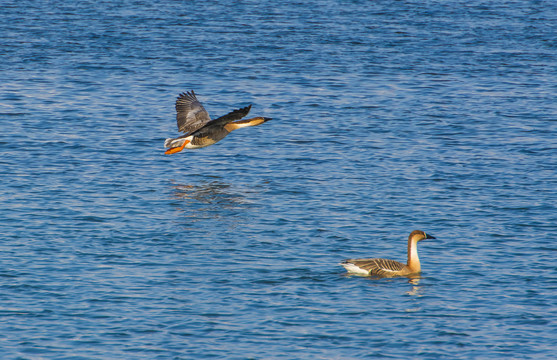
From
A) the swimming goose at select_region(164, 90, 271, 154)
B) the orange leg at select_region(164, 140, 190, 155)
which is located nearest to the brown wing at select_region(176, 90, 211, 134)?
the swimming goose at select_region(164, 90, 271, 154)

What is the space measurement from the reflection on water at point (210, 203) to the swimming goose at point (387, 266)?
14.8 feet

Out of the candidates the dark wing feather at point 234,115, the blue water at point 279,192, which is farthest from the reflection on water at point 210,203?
the dark wing feather at point 234,115

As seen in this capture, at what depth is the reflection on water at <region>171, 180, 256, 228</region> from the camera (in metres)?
22.3

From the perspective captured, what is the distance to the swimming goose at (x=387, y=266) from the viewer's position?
17.9 meters

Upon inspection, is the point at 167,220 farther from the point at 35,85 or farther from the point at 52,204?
the point at 35,85

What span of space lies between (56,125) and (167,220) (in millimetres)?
10050

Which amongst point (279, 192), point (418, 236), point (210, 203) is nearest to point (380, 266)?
point (418, 236)

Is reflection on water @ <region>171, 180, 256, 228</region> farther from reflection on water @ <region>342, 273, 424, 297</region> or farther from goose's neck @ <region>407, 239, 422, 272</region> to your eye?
goose's neck @ <region>407, 239, 422, 272</region>

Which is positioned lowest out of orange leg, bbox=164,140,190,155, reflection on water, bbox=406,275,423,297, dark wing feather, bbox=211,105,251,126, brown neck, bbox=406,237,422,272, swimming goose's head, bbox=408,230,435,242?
reflection on water, bbox=406,275,423,297

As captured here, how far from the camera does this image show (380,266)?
18.2 m

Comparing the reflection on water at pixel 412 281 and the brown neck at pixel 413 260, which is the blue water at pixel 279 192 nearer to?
the reflection on water at pixel 412 281

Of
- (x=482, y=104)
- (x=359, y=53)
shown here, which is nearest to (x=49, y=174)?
A: (x=482, y=104)

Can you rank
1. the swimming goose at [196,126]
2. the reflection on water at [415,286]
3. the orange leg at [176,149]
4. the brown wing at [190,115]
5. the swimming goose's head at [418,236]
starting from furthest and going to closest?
the brown wing at [190,115] → the swimming goose at [196,126] → the orange leg at [176,149] → the swimming goose's head at [418,236] → the reflection on water at [415,286]

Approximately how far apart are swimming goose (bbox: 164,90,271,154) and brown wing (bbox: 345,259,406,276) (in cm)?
808
